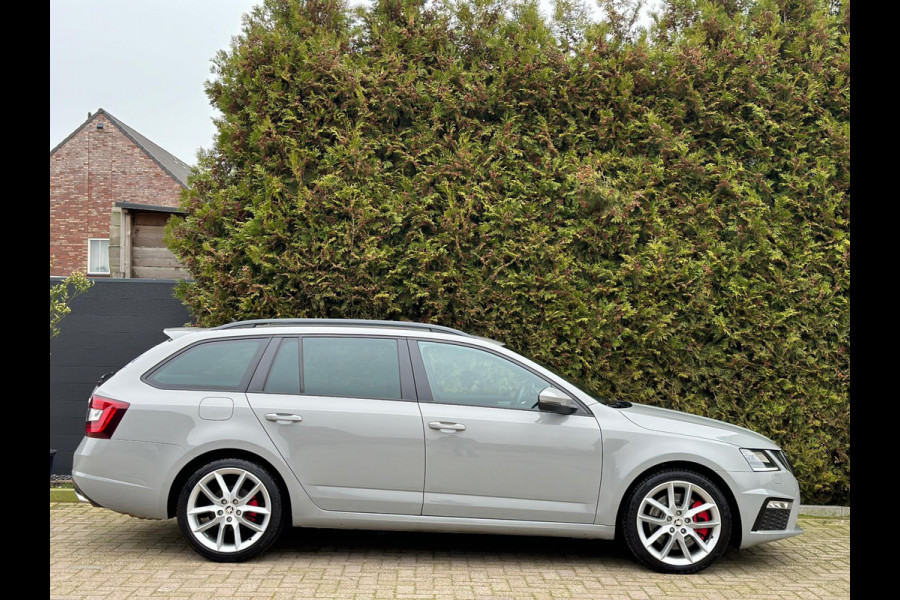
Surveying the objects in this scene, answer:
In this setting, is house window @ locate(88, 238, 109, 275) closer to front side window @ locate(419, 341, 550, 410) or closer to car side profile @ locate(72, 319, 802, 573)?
car side profile @ locate(72, 319, 802, 573)

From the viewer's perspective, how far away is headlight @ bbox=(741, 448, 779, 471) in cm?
536

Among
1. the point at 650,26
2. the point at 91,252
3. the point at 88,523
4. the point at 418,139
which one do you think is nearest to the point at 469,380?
the point at 418,139

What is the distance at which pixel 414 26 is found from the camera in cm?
734

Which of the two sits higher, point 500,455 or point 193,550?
point 500,455

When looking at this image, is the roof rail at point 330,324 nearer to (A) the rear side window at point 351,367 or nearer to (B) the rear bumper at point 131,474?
(A) the rear side window at point 351,367

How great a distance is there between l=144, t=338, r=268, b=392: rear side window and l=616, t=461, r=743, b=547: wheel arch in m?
2.81

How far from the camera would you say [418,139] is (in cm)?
723

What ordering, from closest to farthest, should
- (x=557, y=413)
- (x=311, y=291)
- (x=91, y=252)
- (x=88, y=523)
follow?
(x=557, y=413) → (x=88, y=523) → (x=311, y=291) → (x=91, y=252)

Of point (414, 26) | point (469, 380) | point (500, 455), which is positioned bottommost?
point (500, 455)

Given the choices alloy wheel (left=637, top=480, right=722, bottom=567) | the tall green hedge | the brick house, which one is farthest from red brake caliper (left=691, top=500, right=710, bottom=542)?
the brick house

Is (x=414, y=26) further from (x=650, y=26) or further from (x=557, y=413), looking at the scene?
(x=557, y=413)
